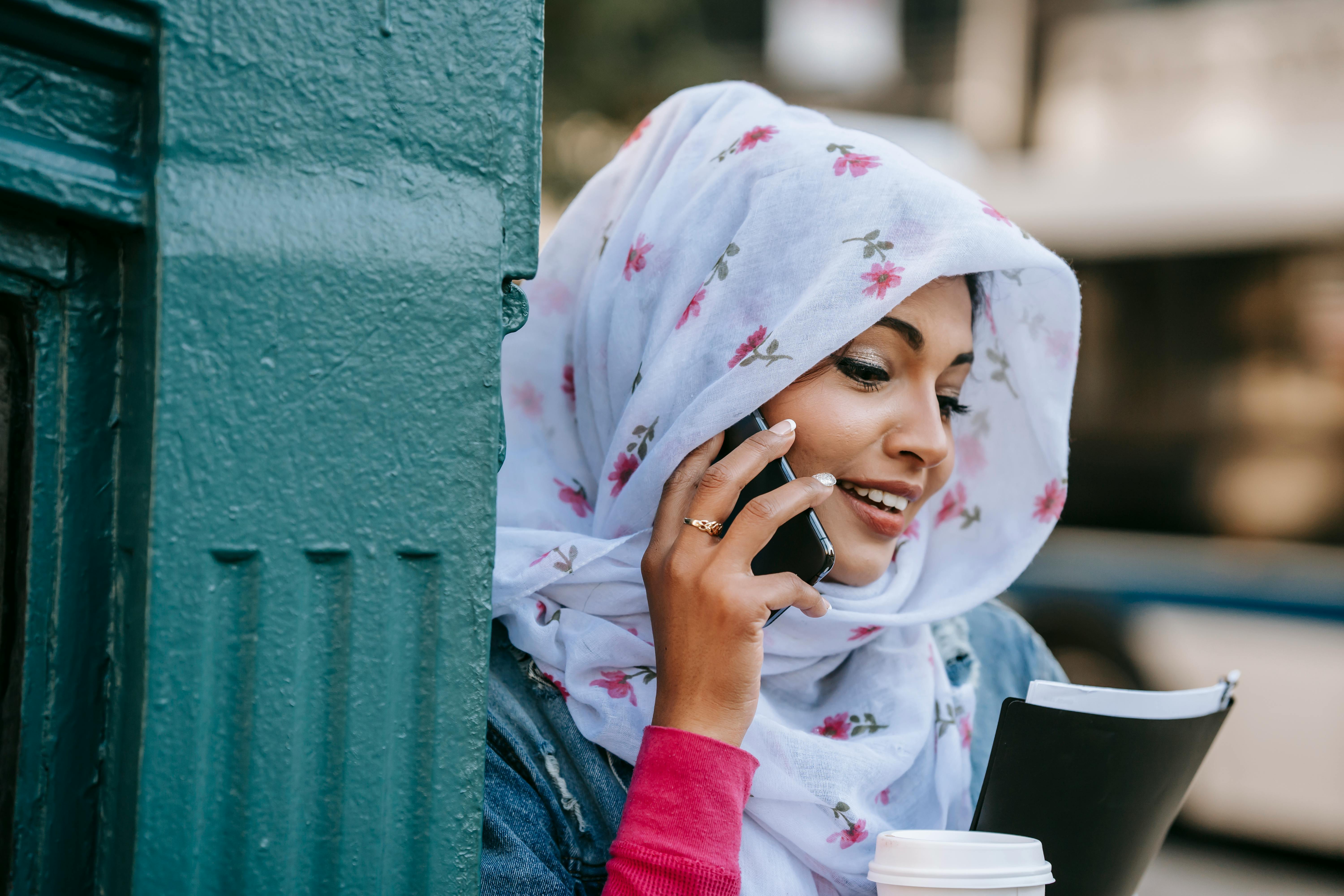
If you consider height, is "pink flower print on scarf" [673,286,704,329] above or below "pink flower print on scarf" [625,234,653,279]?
below

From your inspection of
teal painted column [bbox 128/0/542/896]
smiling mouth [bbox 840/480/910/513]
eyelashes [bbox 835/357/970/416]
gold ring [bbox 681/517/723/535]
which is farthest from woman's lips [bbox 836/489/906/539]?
teal painted column [bbox 128/0/542/896]

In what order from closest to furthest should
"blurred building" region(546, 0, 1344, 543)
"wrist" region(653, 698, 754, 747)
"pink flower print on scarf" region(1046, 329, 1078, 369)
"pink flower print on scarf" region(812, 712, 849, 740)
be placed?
1. "wrist" region(653, 698, 754, 747)
2. "pink flower print on scarf" region(812, 712, 849, 740)
3. "pink flower print on scarf" region(1046, 329, 1078, 369)
4. "blurred building" region(546, 0, 1344, 543)

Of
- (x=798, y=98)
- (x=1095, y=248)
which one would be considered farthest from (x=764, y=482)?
(x=798, y=98)

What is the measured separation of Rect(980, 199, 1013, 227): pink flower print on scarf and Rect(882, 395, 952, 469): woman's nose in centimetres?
27

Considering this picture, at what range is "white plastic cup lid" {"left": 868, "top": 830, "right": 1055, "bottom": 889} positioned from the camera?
1215 mm

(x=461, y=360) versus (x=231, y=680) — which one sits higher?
(x=461, y=360)

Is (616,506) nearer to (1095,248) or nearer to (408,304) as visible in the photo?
(408,304)

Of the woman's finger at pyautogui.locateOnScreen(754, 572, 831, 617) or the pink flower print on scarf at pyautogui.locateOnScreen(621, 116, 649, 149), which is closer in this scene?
the woman's finger at pyautogui.locateOnScreen(754, 572, 831, 617)

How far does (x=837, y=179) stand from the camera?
1.56 metres

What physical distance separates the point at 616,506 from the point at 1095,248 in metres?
5.28

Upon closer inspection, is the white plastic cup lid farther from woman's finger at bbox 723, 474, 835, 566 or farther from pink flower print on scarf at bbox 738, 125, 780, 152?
pink flower print on scarf at bbox 738, 125, 780, 152

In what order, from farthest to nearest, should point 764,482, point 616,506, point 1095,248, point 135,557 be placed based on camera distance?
point 1095,248
point 616,506
point 764,482
point 135,557

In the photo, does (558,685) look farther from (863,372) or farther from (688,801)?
(863,372)

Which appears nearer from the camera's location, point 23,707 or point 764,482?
point 23,707
